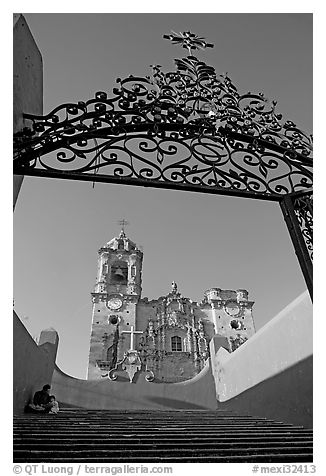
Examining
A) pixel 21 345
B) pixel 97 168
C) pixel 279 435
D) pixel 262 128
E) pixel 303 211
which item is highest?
pixel 262 128

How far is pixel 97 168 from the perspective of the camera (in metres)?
2.96

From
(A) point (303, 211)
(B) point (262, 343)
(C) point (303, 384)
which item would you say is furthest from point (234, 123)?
(B) point (262, 343)

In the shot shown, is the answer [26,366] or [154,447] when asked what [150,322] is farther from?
[154,447]

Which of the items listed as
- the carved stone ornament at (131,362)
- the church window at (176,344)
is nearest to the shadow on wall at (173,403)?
the carved stone ornament at (131,362)

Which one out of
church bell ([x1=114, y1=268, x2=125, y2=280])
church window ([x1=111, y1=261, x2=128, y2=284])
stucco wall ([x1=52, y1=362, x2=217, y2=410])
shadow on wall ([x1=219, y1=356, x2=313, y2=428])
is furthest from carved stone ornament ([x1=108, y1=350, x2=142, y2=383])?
shadow on wall ([x1=219, y1=356, x2=313, y2=428])

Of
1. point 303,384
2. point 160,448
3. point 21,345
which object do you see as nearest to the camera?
point 160,448

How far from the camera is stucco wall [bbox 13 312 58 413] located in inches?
215

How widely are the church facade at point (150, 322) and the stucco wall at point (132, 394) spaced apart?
10548mm

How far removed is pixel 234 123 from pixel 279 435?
2817mm

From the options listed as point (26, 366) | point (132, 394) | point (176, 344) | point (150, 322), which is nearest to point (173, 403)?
point (132, 394)

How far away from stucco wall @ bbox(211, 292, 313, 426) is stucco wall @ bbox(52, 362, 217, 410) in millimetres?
2742

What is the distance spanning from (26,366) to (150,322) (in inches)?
763

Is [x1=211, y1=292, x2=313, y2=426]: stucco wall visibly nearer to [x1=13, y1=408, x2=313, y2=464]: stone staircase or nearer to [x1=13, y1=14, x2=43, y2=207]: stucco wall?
[x1=13, y1=408, x2=313, y2=464]: stone staircase
